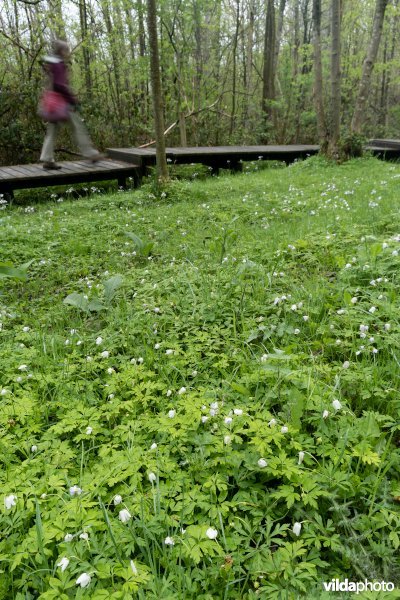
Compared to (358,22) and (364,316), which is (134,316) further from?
(358,22)

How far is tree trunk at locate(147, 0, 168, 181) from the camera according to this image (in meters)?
6.30

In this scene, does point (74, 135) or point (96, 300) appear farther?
point (74, 135)

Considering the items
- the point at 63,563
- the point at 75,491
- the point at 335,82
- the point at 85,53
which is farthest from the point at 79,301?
the point at 85,53

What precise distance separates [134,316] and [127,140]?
1148 centimetres

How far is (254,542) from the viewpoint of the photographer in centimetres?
161

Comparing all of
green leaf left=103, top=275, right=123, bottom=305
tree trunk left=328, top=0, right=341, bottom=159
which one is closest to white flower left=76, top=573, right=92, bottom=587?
green leaf left=103, top=275, right=123, bottom=305

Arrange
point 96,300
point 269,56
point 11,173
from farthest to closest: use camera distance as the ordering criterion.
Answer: point 269,56
point 11,173
point 96,300

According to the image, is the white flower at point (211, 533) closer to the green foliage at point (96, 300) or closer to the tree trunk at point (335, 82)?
the green foliage at point (96, 300)

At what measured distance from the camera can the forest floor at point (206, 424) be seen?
1529 millimetres

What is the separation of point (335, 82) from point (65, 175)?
257 inches

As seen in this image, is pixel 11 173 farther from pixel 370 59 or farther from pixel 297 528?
pixel 370 59

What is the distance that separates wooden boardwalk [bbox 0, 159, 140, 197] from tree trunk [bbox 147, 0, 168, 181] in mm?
1775

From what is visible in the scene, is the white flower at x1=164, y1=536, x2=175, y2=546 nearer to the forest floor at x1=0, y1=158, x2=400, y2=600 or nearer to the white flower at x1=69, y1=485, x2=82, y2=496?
the forest floor at x1=0, y1=158, x2=400, y2=600

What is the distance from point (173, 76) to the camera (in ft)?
42.6
